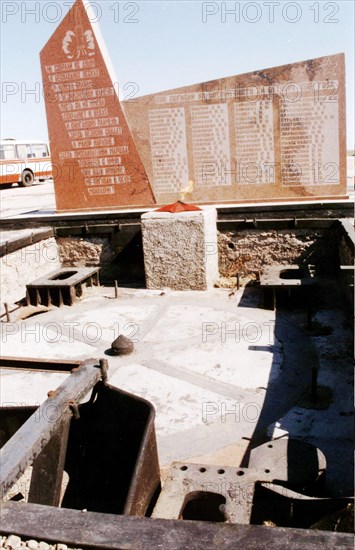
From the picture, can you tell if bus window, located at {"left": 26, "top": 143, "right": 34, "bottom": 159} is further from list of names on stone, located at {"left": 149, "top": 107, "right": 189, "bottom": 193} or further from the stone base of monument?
the stone base of monument

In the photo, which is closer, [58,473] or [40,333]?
[58,473]

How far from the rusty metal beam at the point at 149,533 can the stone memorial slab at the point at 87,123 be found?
7796 millimetres

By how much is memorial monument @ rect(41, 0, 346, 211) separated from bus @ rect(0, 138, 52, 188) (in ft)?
52.0

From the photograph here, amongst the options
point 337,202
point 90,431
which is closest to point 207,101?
point 337,202

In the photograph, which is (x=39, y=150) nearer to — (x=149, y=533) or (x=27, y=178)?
(x=27, y=178)

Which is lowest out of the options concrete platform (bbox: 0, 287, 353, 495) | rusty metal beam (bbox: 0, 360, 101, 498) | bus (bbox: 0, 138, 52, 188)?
concrete platform (bbox: 0, 287, 353, 495)

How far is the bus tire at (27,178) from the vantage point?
25.8 metres

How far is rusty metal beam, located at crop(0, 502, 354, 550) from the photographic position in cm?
127

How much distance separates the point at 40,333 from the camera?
6.18 m

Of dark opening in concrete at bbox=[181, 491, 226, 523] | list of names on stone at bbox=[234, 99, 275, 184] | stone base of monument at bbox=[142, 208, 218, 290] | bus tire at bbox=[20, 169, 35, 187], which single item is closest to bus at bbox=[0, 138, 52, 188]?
bus tire at bbox=[20, 169, 35, 187]

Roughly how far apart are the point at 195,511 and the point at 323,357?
110 inches

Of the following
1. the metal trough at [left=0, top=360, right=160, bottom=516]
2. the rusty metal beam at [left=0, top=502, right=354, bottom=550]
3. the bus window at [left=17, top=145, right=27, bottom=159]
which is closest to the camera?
the rusty metal beam at [left=0, top=502, right=354, bottom=550]

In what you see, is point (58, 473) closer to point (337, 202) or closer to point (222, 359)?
point (222, 359)

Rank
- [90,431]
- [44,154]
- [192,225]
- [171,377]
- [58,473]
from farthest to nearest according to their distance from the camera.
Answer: [44,154] → [192,225] → [171,377] → [90,431] → [58,473]
